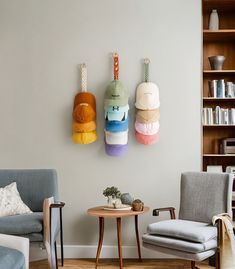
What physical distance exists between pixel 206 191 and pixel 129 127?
106 cm

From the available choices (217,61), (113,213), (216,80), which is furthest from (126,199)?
(217,61)

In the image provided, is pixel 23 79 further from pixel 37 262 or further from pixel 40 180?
pixel 37 262

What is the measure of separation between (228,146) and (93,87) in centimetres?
159

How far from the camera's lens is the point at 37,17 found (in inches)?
206

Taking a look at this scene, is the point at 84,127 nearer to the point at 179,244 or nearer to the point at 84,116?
the point at 84,116

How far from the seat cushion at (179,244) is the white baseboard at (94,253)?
834mm

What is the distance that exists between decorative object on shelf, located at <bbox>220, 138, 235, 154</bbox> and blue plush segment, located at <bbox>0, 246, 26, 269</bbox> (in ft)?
9.15

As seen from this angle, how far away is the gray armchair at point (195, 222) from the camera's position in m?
4.07

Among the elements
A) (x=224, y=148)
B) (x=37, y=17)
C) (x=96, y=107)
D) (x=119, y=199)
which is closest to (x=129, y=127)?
(x=96, y=107)

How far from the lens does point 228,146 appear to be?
18.3 feet

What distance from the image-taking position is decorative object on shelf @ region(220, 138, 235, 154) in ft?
18.2

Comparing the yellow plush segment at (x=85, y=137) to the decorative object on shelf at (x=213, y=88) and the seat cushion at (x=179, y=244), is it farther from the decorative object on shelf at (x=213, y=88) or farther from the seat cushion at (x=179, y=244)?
the decorative object on shelf at (x=213, y=88)

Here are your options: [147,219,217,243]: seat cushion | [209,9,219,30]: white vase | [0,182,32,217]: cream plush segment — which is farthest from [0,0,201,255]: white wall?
[147,219,217,243]: seat cushion

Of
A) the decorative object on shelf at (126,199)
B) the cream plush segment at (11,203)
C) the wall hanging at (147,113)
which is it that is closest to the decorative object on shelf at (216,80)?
the wall hanging at (147,113)
